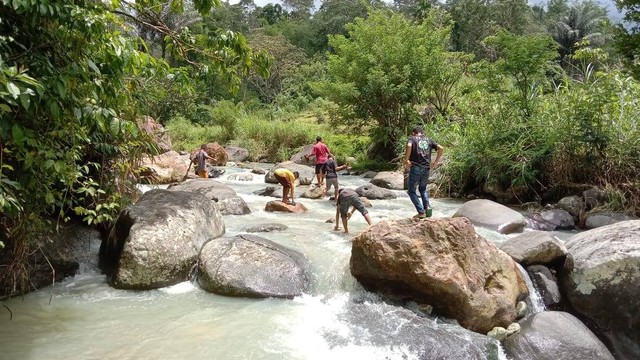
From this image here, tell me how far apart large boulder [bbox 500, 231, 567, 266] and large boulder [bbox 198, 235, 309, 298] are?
3.03 m

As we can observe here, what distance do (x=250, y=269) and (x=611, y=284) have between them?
4543 mm

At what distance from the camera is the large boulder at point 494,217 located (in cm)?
884

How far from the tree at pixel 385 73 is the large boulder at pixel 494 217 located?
336 inches

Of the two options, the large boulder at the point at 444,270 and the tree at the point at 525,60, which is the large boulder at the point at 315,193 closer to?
the tree at the point at 525,60

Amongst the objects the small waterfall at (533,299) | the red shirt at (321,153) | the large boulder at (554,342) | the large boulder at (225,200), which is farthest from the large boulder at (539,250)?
the red shirt at (321,153)

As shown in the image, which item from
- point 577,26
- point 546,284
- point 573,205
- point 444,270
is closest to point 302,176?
point 573,205

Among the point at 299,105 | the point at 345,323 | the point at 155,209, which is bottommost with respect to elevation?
the point at 345,323

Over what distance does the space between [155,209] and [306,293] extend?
8.73ft

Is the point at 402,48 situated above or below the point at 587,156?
above

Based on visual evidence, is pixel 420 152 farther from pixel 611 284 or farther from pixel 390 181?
pixel 390 181

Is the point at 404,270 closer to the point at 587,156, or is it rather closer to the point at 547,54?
the point at 587,156

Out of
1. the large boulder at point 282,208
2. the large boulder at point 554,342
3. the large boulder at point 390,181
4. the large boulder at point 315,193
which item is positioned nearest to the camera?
the large boulder at point 554,342

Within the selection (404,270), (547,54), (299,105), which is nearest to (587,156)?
(547,54)

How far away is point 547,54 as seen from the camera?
11.8 meters
